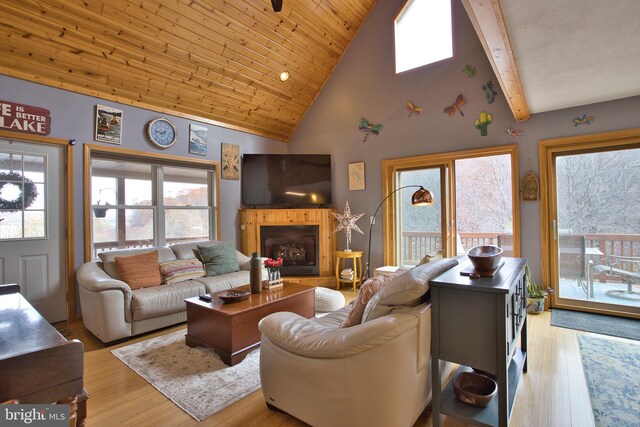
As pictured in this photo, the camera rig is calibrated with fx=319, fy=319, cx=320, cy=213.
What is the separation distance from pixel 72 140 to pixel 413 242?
4713 millimetres

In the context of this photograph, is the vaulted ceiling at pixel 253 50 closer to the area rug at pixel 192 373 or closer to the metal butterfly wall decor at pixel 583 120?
the metal butterfly wall decor at pixel 583 120

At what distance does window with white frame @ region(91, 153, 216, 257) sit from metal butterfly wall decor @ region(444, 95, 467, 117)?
371 centimetres

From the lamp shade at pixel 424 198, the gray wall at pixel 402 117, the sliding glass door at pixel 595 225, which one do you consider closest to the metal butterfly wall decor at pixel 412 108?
the gray wall at pixel 402 117

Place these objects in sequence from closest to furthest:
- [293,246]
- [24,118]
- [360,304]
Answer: [360,304] < [24,118] < [293,246]

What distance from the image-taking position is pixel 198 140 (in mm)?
4961

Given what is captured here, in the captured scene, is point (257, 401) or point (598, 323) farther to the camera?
point (598, 323)

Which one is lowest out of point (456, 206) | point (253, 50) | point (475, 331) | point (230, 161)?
point (475, 331)

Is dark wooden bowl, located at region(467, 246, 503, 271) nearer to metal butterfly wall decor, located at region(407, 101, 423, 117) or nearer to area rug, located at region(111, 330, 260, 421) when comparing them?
area rug, located at region(111, 330, 260, 421)

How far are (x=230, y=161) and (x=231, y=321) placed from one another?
3433 mm

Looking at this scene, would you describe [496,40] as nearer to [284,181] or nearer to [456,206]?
[456,206]

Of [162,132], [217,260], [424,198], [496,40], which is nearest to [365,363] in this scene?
[424,198]

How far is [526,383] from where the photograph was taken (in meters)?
2.27

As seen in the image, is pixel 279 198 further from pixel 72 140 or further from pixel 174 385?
pixel 174 385

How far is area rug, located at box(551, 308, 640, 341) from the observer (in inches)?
123
